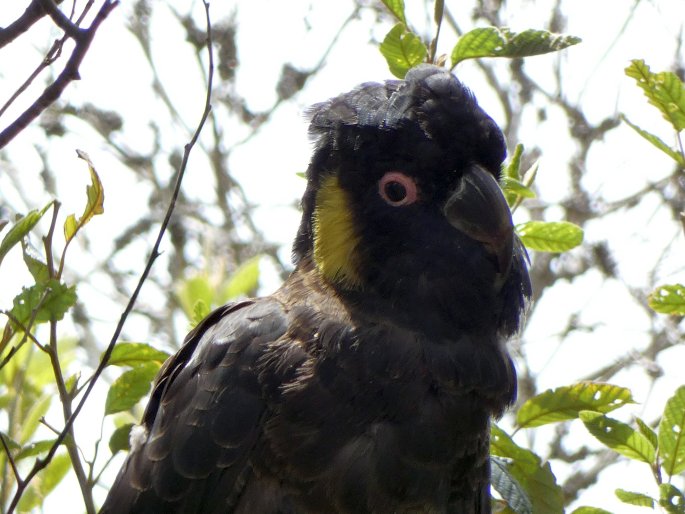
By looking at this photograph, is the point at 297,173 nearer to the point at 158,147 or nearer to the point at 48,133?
the point at 48,133

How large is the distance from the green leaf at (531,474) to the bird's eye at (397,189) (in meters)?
0.96

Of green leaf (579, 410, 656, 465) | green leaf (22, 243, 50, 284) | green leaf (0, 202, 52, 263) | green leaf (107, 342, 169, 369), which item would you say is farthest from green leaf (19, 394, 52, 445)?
green leaf (579, 410, 656, 465)

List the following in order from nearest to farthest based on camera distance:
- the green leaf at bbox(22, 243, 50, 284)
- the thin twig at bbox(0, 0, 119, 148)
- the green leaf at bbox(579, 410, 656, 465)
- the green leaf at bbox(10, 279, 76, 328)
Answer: the thin twig at bbox(0, 0, 119, 148), the green leaf at bbox(10, 279, 76, 328), the green leaf at bbox(22, 243, 50, 284), the green leaf at bbox(579, 410, 656, 465)

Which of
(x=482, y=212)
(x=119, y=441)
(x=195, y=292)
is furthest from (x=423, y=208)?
(x=195, y=292)

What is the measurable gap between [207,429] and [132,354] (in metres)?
0.47

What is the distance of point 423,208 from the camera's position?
330 cm

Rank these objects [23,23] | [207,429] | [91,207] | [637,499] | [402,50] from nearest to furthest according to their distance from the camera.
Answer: [23,23]
[91,207]
[637,499]
[207,429]
[402,50]

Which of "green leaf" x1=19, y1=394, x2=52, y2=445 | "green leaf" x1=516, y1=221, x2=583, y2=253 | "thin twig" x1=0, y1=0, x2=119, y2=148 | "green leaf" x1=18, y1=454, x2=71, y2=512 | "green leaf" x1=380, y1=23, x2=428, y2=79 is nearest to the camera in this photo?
"thin twig" x1=0, y1=0, x2=119, y2=148

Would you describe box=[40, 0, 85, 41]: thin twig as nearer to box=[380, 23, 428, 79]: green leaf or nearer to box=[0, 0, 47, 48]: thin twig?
box=[0, 0, 47, 48]: thin twig

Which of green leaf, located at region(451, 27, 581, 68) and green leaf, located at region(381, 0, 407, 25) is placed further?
green leaf, located at region(381, 0, 407, 25)

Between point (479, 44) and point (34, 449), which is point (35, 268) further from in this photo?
point (479, 44)

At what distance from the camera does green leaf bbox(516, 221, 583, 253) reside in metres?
3.66

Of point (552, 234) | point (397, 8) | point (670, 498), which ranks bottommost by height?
point (670, 498)

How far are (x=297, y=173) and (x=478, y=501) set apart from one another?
1.48 m
